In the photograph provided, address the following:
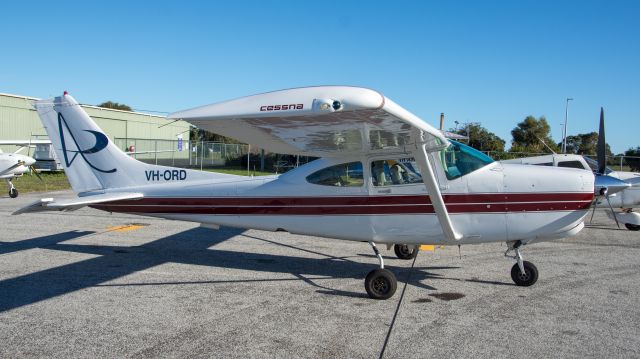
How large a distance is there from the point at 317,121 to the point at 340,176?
2.16 metres

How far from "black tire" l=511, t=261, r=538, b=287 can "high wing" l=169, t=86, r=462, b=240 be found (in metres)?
1.11

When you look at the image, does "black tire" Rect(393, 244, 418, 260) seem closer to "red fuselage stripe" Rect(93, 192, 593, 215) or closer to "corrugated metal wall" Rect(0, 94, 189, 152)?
"red fuselage stripe" Rect(93, 192, 593, 215)

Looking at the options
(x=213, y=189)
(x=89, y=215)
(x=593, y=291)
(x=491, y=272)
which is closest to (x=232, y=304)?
(x=213, y=189)

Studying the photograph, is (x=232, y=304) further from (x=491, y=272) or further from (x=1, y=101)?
(x=1, y=101)

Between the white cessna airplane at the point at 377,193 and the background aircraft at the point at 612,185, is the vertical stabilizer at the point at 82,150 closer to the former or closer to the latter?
the white cessna airplane at the point at 377,193

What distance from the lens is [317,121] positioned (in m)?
4.98

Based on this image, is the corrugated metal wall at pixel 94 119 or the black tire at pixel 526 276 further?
the corrugated metal wall at pixel 94 119

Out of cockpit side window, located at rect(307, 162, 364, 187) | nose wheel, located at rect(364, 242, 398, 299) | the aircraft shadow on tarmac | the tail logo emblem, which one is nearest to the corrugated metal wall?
the aircraft shadow on tarmac

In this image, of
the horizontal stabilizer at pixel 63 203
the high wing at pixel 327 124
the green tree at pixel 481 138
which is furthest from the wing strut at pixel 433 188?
the green tree at pixel 481 138

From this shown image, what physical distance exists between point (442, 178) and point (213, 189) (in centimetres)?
361

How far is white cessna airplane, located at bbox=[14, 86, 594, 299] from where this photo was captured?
5699mm

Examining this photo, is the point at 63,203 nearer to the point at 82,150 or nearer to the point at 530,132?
the point at 82,150

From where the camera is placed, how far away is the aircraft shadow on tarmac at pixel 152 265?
6.55 m

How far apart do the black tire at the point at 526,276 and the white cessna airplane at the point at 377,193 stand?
0.01m
